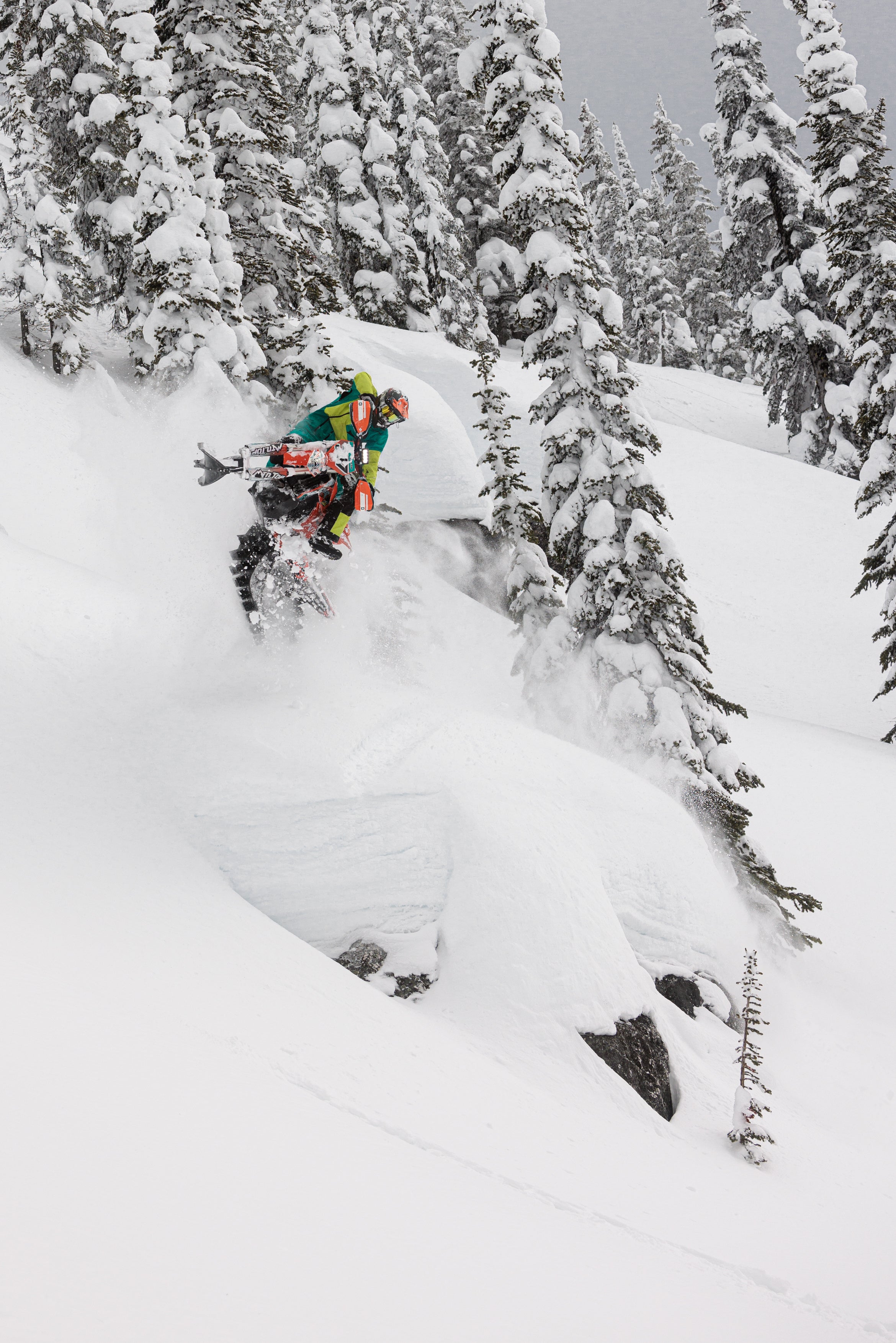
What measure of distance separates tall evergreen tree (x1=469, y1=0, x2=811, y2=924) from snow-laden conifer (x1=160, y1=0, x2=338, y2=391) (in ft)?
22.5

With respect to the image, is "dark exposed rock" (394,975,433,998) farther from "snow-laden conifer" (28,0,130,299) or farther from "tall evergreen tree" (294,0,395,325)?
"tall evergreen tree" (294,0,395,325)

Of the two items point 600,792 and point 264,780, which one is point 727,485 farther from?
point 264,780

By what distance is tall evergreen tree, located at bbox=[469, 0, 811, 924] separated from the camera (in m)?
12.7

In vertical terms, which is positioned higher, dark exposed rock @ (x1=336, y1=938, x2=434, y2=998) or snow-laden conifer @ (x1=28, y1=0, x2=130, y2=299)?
snow-laden conifer @ (x1=28, y1=0, x2=130, y2=299)

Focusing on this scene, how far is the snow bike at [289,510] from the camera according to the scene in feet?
34.1

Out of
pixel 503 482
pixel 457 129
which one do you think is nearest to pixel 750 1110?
pixel 503 482

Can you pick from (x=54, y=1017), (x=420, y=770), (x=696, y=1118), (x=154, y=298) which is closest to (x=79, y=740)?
(x=420, y=770)

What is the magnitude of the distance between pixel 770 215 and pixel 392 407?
73.9ft

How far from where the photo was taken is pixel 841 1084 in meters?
9.65

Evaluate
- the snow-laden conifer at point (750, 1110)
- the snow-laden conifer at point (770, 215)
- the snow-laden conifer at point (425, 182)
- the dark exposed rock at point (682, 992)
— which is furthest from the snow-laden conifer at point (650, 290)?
the snow-laden conifer at point (750, 1110)

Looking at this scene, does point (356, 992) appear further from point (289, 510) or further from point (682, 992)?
point (289, 510)

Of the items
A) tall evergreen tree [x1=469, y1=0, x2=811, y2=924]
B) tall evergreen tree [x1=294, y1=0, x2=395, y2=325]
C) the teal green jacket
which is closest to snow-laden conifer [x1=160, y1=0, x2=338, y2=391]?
tall evergreen tree [x1=469, y1=0, x2=811, y2=924]

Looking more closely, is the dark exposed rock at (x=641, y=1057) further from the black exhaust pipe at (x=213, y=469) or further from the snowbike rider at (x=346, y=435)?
the black exhaust pipe at (x=213, y=469)

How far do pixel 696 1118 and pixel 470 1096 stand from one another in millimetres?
3171
